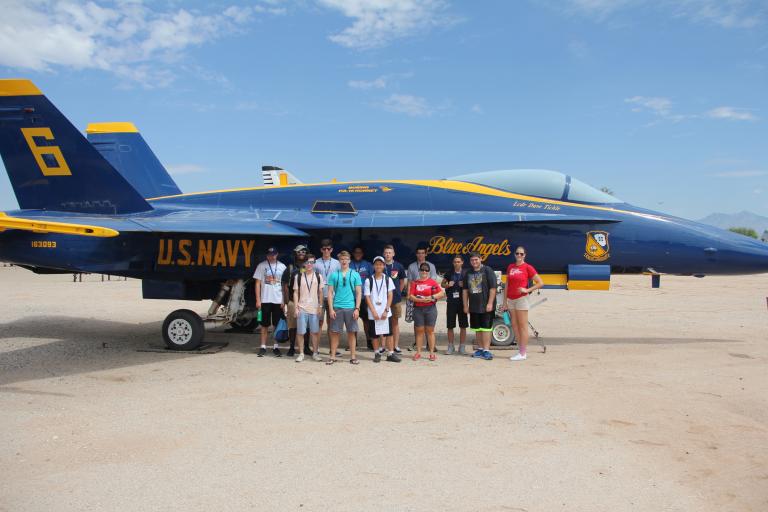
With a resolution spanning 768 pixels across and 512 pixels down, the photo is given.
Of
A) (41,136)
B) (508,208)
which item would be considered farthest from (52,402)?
(508,208)

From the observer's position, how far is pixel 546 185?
8.87 metres

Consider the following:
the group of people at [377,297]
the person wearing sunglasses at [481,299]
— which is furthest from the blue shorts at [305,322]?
the person wearing sunglasses at [481,299]

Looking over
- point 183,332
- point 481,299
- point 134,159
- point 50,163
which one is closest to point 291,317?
point 183,332

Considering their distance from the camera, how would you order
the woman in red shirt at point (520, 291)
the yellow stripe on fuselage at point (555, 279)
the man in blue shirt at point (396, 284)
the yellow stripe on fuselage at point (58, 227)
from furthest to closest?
the yellow stripe on fuselage at point (555, 279), the man in blue shirt at point (396, 284), the woman in red shirt at point (520, 291), the yellow stripe on fuselage at point (58, 227)

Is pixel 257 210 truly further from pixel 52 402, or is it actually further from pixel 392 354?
pixel 52 402

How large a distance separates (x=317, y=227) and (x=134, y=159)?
6.67 metres

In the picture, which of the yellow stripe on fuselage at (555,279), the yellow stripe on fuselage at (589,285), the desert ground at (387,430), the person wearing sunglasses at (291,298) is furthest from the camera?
the yellow stripe on fuselage at (555,279)

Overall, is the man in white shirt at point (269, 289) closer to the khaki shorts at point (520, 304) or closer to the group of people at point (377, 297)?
the group of people at point (377, 297)

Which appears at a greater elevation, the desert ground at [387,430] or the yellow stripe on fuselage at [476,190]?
the yellow stripe on fuselage at [476,190]

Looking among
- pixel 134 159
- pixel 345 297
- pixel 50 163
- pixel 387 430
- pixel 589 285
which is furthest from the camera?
pixel 134 159

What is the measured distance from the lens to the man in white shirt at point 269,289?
789 centimetres

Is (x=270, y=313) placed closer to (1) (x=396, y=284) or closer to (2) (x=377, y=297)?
(2) (x=377, y=297)

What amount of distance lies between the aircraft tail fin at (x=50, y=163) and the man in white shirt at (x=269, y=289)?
112 inches

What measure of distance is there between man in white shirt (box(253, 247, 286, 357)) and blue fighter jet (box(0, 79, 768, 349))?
0.53 meters
